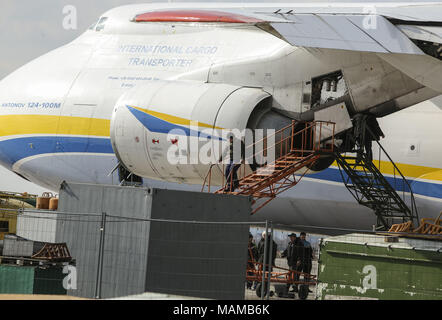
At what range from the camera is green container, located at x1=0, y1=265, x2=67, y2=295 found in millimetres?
11719

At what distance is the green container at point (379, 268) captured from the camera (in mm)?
11516

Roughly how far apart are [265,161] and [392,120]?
3.82 metres

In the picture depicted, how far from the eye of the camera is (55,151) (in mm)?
21500

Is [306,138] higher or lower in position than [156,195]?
higher

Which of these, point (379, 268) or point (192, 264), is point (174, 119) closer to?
point (192, 264)

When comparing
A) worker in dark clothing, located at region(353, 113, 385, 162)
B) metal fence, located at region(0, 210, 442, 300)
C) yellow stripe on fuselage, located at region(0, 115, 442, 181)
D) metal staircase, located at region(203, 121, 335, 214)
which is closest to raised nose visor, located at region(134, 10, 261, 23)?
metal fence, located at region(0, 210, 442, 300)

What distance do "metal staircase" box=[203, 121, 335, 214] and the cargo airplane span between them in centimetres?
39

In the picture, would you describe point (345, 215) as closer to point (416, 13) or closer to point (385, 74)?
point (385, 74)

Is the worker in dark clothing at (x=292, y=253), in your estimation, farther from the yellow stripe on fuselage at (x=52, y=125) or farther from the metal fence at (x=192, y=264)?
the yellow stripe on fuselage at (x=52, y=125)

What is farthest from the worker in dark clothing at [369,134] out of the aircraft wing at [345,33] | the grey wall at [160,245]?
the grey wall at [160,245]

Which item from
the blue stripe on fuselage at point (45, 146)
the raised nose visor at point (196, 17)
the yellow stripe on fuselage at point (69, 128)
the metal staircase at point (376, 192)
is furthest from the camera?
the blue stripe on fuselage at point (45, 146)

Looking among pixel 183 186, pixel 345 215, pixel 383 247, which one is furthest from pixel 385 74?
pixel 183 186

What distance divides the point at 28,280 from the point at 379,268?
517 centimetres

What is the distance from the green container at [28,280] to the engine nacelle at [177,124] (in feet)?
17.1
